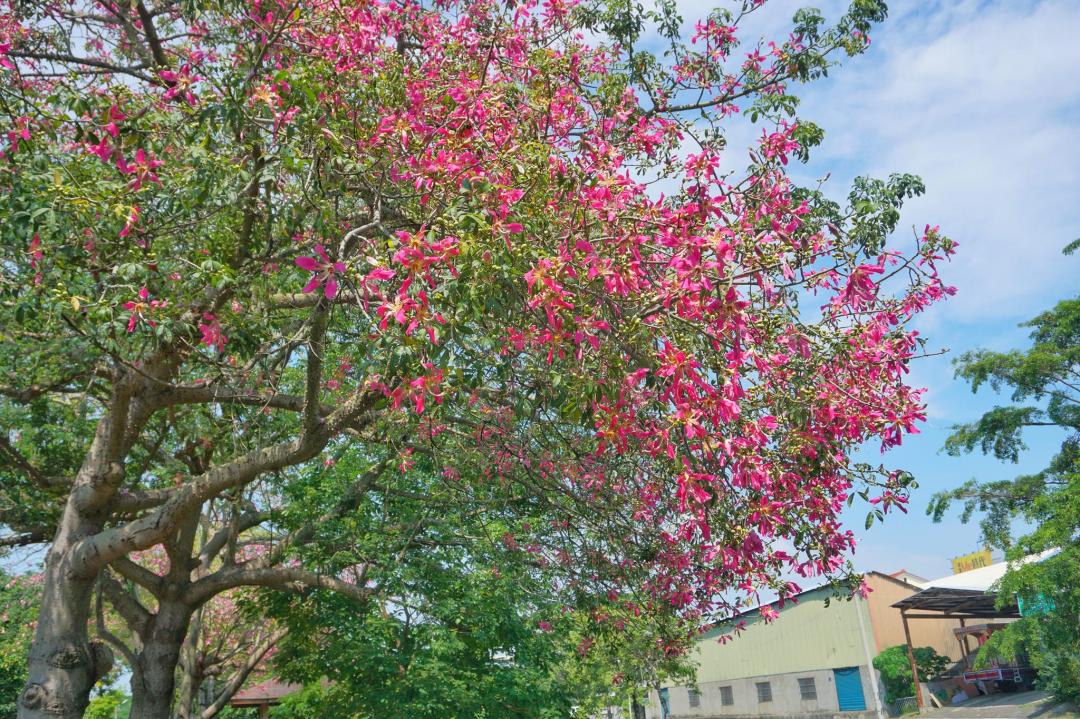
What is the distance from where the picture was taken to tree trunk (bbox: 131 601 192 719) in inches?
399

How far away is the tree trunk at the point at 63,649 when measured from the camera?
673 centimetres

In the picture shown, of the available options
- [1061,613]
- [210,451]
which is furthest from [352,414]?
[1061,613]

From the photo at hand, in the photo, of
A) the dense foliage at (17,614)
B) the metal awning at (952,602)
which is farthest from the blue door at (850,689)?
the dense foliage at (17,614)

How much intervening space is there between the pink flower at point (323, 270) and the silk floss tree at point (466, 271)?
0.02m

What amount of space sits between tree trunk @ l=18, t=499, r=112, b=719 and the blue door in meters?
29.1

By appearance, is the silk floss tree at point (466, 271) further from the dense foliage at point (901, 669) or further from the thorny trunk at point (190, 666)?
the dense foliage at point (901, 669)

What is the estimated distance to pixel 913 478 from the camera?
5109mm

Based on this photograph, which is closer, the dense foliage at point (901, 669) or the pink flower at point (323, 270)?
the pink flower at point (323, 270)

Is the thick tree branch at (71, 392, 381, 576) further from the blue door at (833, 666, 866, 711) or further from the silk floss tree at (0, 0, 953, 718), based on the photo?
the blue door at (833, 666, 866, 711)

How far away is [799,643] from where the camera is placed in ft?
106

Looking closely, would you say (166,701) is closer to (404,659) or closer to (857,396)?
(404,659)

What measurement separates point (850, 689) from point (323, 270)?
32009 millimetres

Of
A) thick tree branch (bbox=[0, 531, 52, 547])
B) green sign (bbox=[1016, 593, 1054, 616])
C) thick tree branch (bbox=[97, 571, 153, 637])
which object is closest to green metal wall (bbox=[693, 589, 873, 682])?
green sign (bbox=[1016, 593, 1054, 616])

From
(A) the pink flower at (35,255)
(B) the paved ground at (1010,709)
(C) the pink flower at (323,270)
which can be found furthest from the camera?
(B) the paved ground at (1010,709)
